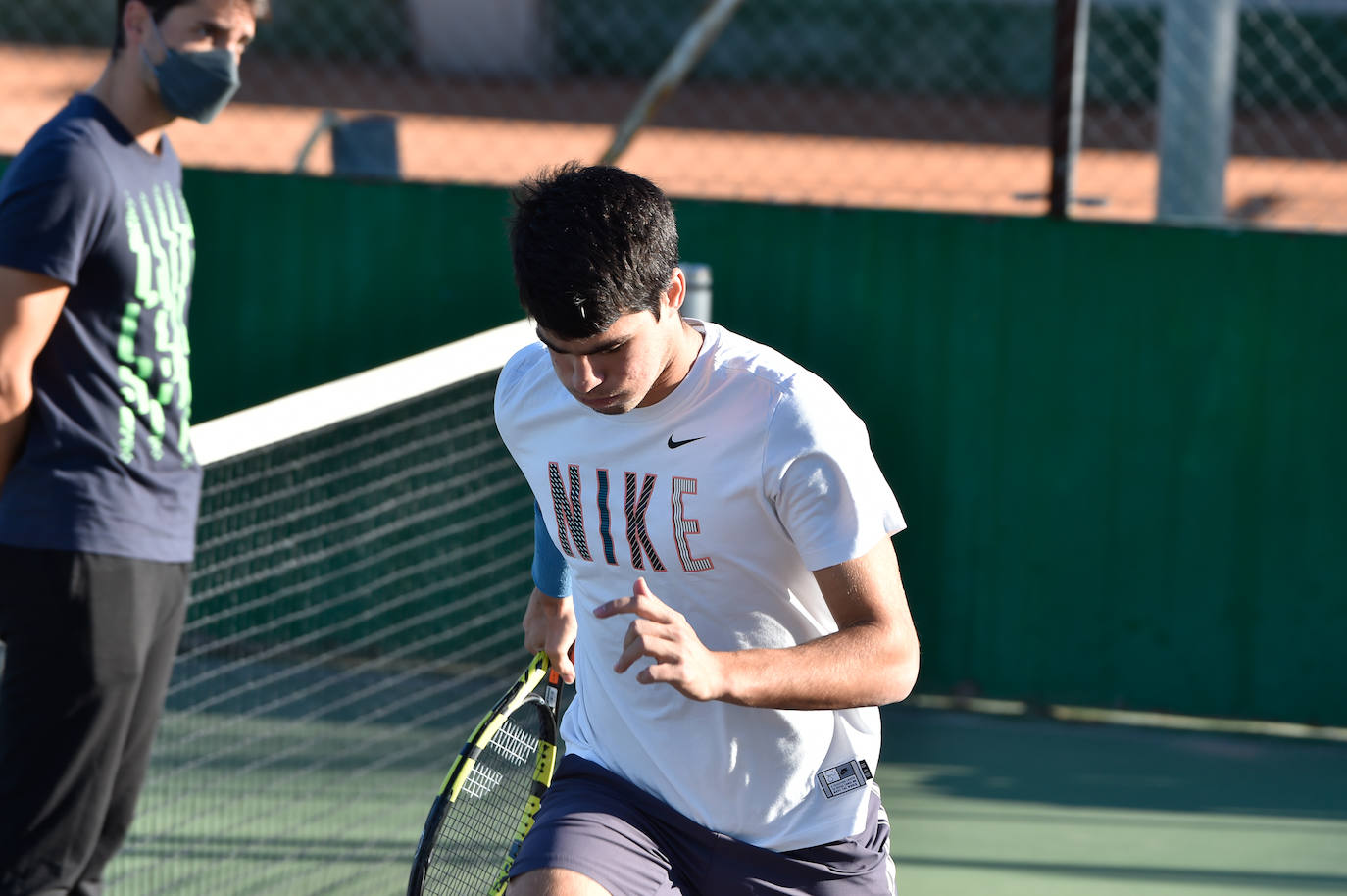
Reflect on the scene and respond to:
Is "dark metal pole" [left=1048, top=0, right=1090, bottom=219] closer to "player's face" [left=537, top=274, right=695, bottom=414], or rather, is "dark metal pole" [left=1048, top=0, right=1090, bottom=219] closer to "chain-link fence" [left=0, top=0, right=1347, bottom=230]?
"player's face" [left=537, top=274, right=695, bottom=414]

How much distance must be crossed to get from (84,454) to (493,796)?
1026 millimetres

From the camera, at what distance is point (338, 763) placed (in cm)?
517

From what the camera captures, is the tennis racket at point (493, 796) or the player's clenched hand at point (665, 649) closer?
the player's clenched hand at point (665, 649)

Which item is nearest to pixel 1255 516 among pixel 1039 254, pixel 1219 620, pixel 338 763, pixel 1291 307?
pixel 1219 620

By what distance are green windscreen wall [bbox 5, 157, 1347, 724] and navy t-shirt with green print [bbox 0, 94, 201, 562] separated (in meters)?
2.89

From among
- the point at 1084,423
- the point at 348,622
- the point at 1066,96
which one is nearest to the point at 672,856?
the point at 1084,423

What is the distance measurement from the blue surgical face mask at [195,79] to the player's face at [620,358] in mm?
1307

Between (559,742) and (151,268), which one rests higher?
(151,268)

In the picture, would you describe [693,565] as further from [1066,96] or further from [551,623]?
[1066,96]

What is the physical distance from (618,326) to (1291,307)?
398cm

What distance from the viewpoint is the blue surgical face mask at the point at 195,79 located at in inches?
128

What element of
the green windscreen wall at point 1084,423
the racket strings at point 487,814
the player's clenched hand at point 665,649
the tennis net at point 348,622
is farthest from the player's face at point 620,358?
the green windscreen wall at point 1084,423

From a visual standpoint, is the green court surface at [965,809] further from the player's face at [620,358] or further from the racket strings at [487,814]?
the player's face at [620,358]

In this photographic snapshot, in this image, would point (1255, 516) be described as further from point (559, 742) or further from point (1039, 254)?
point (559, 742)
